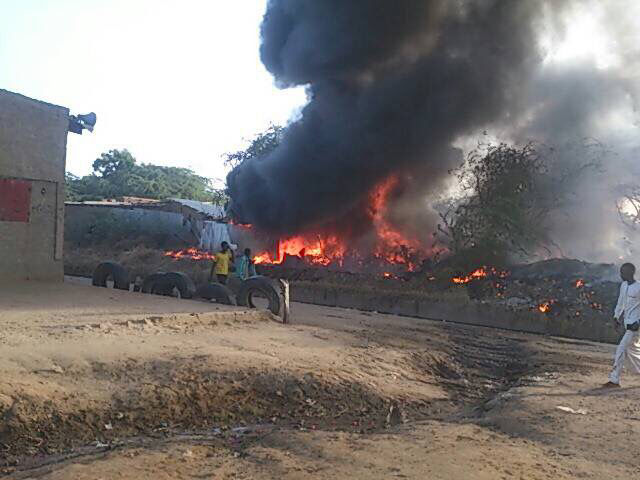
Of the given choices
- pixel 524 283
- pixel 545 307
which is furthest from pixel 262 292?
pixel 524 283

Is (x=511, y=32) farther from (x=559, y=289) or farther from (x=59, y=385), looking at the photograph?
(x=59, y=385)

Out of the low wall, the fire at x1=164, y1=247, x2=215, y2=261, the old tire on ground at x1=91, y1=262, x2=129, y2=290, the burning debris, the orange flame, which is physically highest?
the burning debris

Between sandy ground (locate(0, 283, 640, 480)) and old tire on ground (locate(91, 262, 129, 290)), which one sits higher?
old tire on ground (locate(91, 262, 129, 290))

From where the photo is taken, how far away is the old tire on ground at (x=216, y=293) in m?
12.3

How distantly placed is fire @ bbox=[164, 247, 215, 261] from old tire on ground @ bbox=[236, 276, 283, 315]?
11.9m

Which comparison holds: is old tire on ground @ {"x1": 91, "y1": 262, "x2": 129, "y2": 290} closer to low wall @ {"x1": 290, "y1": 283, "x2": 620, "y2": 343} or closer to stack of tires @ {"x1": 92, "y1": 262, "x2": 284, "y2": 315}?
stack of tires @ {"x1": 92, "y1": 262, "x2": 284, "y2": 315}

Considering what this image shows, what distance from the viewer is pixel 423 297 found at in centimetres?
1599

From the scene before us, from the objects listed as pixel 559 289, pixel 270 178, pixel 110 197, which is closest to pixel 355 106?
pixel 270 178

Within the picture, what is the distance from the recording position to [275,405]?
6.13m

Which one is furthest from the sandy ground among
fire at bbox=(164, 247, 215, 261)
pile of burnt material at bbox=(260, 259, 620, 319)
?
fire at bbox=(164, 247, 215, 261)

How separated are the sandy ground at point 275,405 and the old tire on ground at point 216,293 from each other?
2378 mm

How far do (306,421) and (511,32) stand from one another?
19821 mm

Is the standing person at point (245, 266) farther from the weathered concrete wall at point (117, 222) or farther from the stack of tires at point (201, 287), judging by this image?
the weathered concrete wall at point (117, 222)

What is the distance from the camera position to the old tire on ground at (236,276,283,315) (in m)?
11.0
